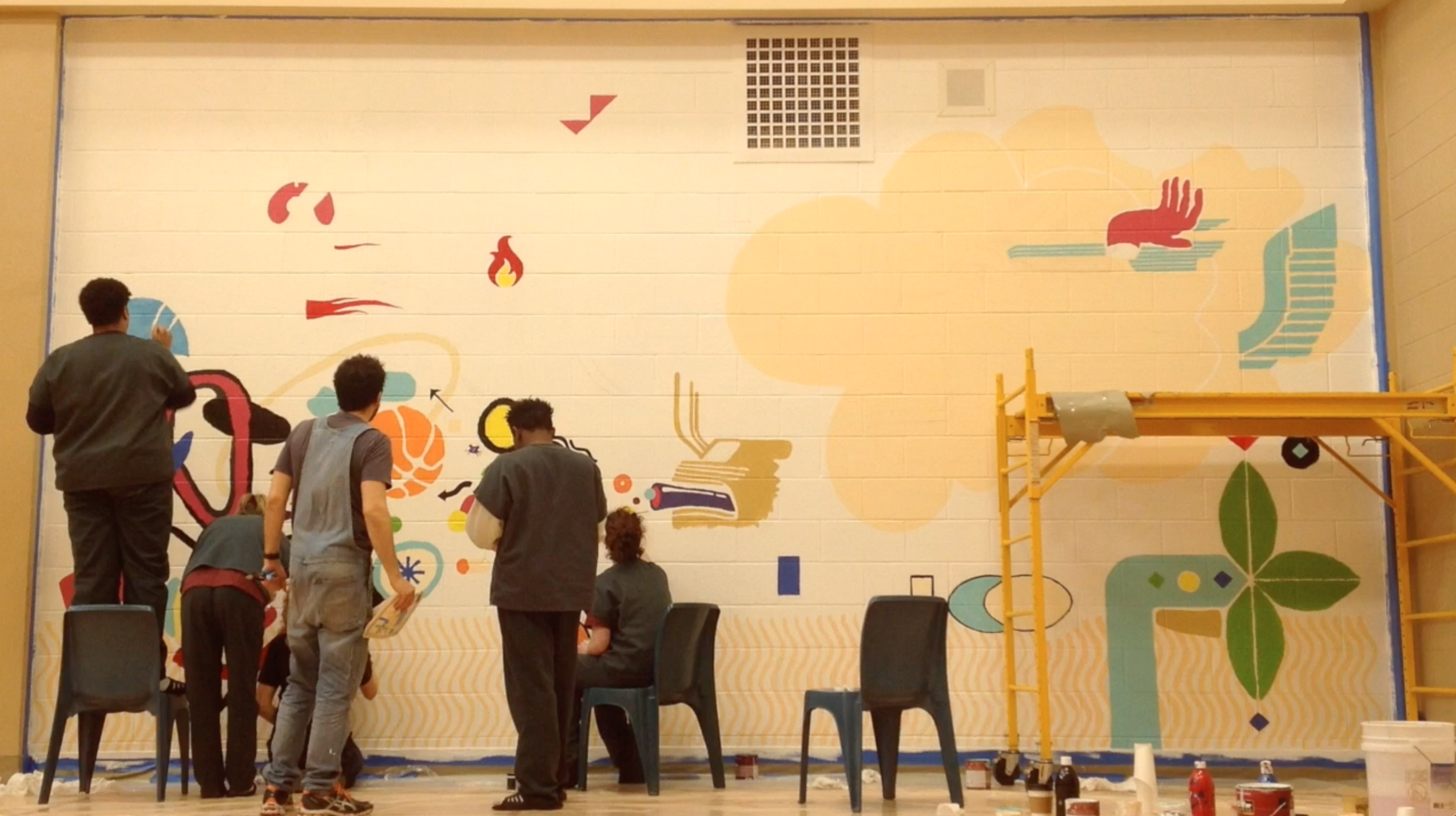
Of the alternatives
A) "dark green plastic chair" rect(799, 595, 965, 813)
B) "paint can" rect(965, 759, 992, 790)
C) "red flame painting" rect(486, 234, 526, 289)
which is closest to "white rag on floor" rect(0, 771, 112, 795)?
"red flame painting" rect(486, 234, 526, 289)

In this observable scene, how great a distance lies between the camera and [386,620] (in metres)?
4.74

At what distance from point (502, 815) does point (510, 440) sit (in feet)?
7.70

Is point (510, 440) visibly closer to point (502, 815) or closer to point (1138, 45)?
point (502, 815)

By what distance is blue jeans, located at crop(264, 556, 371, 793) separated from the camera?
466cm

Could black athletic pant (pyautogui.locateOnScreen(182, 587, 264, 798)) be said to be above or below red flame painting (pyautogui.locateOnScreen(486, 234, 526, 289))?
below

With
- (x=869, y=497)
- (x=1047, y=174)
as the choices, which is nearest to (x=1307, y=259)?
(x=1047, y=174)

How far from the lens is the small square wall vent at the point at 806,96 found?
7125 millimetres

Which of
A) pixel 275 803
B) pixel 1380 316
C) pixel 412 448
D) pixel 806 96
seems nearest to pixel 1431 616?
pixel 1380 316

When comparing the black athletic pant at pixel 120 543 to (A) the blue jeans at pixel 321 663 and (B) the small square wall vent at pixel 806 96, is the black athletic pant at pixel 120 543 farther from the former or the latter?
(B) the small square wall vent at pixel 806 96

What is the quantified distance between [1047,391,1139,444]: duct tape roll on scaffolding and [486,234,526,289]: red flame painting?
275 centimetres

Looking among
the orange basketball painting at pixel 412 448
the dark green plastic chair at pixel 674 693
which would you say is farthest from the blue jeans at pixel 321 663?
the orange basketball painting at pixel 412 448

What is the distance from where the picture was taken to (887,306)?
7.01 m

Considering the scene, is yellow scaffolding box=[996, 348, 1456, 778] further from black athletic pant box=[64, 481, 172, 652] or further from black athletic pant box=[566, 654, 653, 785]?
black athletic pant box=[64, 481, 172, 652]

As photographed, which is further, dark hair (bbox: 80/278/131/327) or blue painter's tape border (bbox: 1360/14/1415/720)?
blue painter's tape border (bbox: 1360/14/1415/720)
